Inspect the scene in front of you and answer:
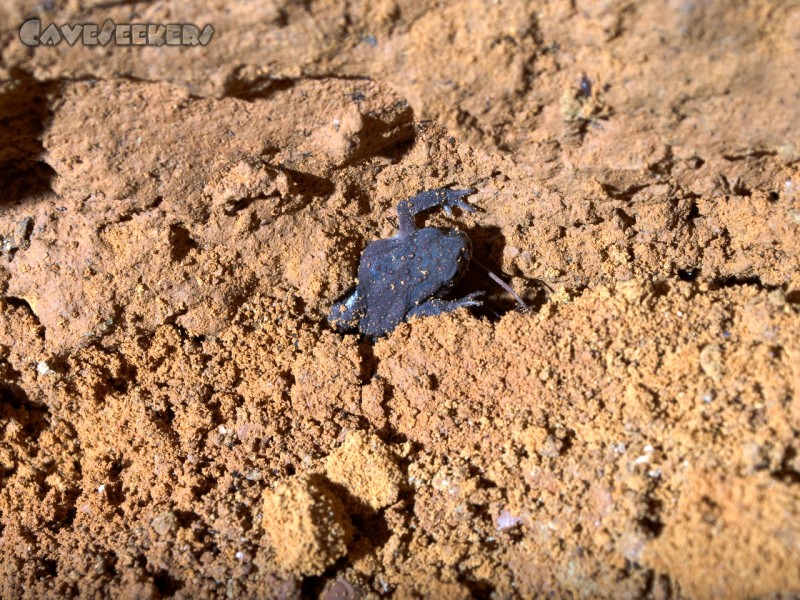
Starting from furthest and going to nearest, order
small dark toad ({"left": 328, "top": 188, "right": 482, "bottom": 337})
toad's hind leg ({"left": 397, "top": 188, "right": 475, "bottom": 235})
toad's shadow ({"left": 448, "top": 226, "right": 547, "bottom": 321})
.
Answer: toad's shadow ({"left": 448, "top": 226, "right": 547, "bottom": 321}) → small dark toad ({"left": 328, "top": 188, "right": 482, "bottom": 337}) → toad's hind leg ({"left": 397, "top": 188, "right": 475, "bottom": 235})

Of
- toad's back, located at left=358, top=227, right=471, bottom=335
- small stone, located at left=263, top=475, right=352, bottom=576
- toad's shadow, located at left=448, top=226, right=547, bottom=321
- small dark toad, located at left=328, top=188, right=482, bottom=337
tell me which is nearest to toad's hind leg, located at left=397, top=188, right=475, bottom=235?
small dark toad, located at left=328, top=188, right=482, bottom=337

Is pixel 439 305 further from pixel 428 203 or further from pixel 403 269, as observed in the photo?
pixel 428 203

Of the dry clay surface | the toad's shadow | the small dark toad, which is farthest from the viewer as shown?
the toad's shadow

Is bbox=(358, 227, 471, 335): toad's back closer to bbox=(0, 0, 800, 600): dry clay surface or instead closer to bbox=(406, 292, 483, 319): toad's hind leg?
bbox=(406, 292, 483, 319): toad's hind leg

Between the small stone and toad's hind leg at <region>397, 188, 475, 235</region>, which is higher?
toad's hind leg at <region>397, 188, 475, 235</region>

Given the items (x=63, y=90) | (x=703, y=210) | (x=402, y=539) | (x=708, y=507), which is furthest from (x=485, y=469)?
(x=63, y=90)

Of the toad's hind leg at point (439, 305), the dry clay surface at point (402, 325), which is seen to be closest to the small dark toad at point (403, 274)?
the toad's hind leg at point (439, 305)

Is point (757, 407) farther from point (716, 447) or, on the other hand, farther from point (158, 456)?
point (158, 456)

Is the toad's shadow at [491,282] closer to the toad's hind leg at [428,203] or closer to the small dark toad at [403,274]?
the small dark toad at [403,274]
